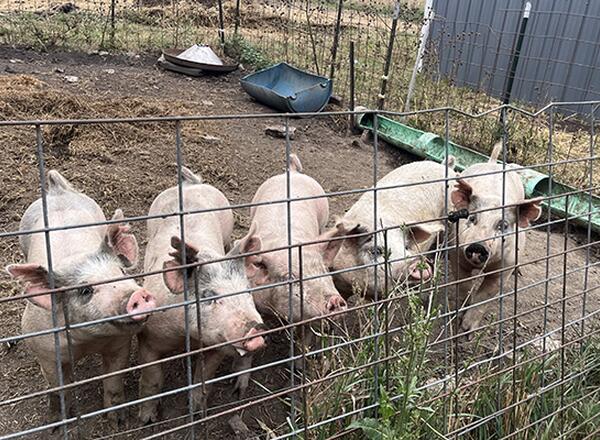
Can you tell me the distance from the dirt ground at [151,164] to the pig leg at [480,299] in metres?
0.17

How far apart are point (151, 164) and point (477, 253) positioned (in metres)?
3.36

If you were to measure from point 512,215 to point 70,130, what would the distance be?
166 inches

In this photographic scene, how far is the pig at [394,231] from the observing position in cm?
344

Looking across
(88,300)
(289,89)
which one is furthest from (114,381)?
(289,89)

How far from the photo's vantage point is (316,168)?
676 cm

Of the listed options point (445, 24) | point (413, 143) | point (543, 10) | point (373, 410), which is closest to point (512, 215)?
point (373, 410)

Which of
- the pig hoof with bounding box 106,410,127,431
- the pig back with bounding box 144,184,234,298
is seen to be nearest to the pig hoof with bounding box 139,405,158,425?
the pig hoof with bounding box 106,410,127,431

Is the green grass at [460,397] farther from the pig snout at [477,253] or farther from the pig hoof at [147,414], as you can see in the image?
the pig hoof at [147,414]

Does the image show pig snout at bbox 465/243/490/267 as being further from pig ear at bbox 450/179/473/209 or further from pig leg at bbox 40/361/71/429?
pig leg at bbox 40/361/71/429

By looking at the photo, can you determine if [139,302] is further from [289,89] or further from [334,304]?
[289,89]

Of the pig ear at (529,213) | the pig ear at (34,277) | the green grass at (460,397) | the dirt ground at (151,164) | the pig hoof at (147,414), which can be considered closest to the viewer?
the green grass at (460,397)

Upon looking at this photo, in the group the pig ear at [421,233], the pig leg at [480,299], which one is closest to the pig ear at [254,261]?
the pig ear at [421,233]

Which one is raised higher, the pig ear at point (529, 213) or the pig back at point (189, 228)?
the pig ear at point (529, 213)

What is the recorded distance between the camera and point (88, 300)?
2760mm
